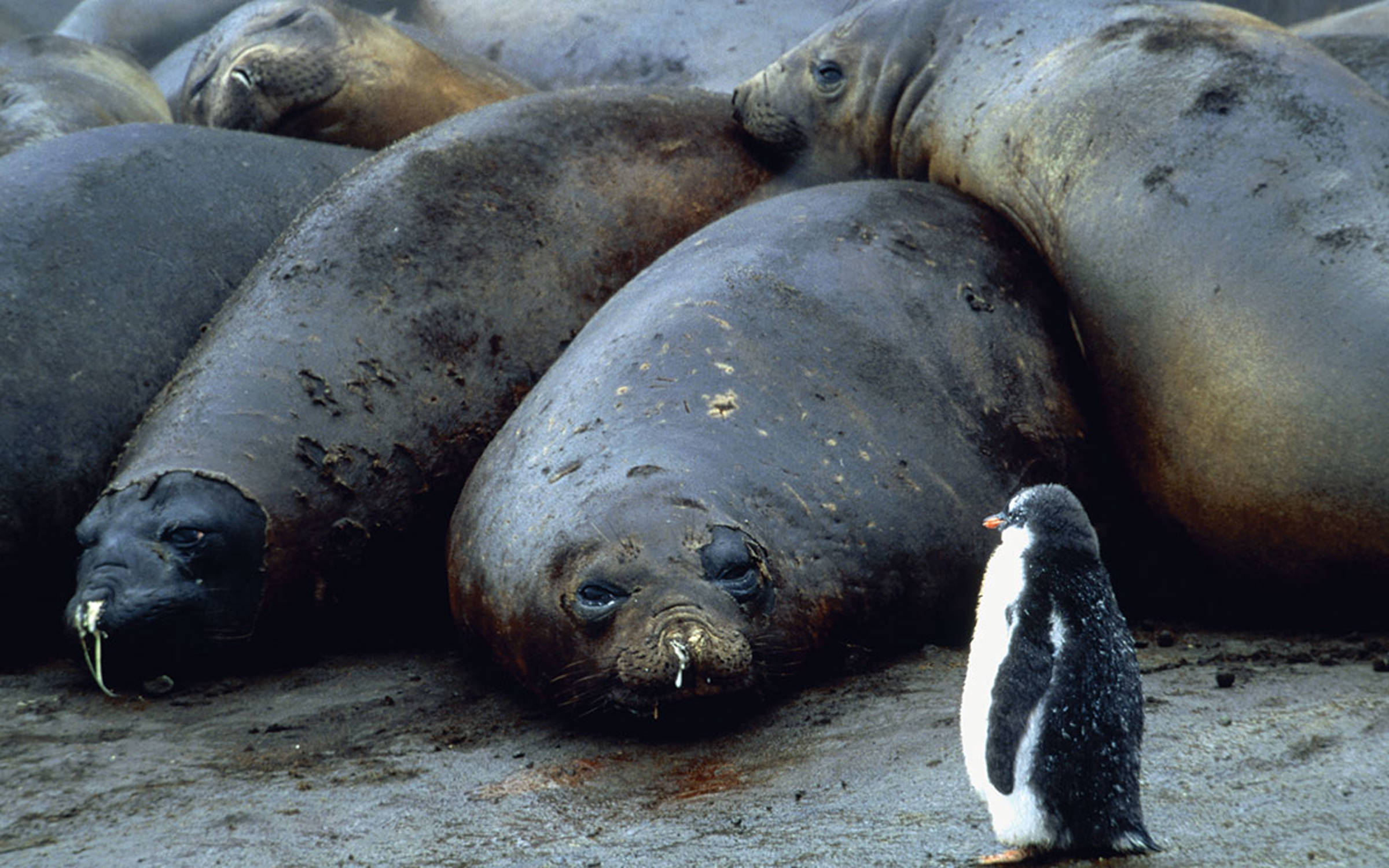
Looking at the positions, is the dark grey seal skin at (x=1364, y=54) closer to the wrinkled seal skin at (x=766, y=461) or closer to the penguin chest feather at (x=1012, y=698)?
the wrinkled seal skin at (x=766, y=461)

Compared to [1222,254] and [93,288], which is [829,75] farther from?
[93,288]

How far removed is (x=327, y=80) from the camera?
5.89 metres

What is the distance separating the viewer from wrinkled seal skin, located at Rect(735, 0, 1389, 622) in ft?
12.0

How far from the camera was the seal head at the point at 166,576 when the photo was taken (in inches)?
149

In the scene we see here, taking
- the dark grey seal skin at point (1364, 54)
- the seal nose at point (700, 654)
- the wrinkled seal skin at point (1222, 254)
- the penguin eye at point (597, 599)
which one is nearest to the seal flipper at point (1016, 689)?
the seal nose at point (700, 654)

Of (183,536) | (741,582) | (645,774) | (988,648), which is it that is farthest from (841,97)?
(988,648)

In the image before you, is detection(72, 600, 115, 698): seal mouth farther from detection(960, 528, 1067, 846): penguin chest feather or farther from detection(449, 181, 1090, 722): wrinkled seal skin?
detection(960, 528, 1067, 846): penguin chest feather

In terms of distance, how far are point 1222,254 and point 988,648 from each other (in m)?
1.73

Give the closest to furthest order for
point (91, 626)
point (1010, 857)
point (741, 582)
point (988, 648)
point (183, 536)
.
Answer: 1. point (1010, 857)
2. point (988, 648)
3. point (741, 582)
4. point (91, 626)
5. point (183, 536)

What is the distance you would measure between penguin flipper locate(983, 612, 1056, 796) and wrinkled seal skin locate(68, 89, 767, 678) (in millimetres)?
2166

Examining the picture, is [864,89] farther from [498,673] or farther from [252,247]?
[498,673]

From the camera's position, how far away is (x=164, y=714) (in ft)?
12.2

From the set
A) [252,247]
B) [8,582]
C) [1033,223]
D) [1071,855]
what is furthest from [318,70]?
[1071,855]

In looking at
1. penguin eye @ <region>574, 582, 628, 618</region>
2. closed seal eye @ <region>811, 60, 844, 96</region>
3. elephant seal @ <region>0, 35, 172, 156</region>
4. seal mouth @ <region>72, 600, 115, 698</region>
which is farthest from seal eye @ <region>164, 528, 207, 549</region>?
elephant seal @ <region>0, 35, 172, 156</region>
